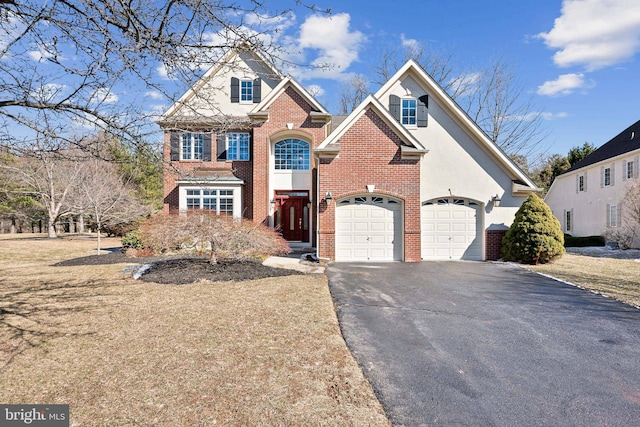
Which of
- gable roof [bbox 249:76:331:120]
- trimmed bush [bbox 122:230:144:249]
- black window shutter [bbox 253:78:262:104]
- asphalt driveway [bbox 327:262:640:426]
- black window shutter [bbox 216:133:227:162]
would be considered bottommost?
asphalt driveway [bbox 327:262:640:426]

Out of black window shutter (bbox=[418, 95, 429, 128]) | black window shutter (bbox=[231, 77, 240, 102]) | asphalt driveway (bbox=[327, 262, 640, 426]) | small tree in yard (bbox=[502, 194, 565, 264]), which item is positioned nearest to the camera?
asphalt driveway (bbox=[327, 262, 640, 426])

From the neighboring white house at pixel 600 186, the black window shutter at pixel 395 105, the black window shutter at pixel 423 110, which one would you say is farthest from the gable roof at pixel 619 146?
the black window shutter at pixel 395 105

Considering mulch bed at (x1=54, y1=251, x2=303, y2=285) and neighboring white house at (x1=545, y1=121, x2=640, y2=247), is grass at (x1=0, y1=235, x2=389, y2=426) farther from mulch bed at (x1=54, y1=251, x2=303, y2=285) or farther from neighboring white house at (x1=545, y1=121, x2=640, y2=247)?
neighboring white house at (x1=545, y1=121, x2=640, y2=247)

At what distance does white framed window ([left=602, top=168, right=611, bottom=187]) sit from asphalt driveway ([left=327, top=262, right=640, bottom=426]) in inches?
786

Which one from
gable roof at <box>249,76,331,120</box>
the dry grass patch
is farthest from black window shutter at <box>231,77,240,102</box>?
the dry grass patch

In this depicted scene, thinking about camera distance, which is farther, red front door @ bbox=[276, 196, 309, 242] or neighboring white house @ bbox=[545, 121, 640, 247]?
neighboring white house @ bbox=[545, 121, 640, 247]

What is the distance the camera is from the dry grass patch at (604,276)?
851 centimetres

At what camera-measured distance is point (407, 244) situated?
1312cm

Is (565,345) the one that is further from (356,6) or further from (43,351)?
(43,351)

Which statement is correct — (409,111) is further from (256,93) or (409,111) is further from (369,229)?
(256,93)

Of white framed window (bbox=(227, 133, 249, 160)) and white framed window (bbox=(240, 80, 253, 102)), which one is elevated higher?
white framed window (bbox=(240, 80, 253, 102))

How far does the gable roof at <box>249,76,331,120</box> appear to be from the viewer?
16672 millimetres

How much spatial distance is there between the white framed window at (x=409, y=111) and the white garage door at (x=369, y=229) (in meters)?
4.01

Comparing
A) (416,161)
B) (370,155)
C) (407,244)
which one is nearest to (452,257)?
(407,244)
